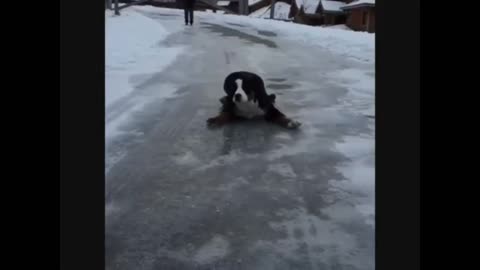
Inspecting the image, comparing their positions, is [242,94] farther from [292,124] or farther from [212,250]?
[212,250]

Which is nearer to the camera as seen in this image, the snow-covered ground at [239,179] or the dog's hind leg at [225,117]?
the snow-covered ground at [239,179]

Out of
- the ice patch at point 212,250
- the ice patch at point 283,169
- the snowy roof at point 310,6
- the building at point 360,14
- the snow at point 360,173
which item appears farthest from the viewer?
the snowy roof at point 310,6

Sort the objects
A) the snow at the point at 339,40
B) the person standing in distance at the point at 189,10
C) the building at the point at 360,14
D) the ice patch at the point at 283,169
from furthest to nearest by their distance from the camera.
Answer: the building at the point at 360,14, the person standing in distance at the point at 189,10, the snow at the point at 339,40, the ice patch at the point at 283,169

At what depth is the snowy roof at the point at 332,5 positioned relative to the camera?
35806 mm

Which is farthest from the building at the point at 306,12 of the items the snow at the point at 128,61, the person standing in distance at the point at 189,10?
the snow at the point at 128,61

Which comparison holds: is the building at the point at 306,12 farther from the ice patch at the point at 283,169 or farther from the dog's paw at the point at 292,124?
the ice patch at the point at 283,169

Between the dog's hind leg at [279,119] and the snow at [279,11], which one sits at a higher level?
the snow at [279,11]

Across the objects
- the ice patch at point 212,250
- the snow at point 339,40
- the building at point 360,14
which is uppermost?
the building at point 360,14

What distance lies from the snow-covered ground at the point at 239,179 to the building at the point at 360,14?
71.7 feet

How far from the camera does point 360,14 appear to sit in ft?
102

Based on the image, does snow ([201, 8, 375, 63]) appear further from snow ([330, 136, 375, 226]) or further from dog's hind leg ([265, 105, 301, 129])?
snow ([330, 136, 375, 226])

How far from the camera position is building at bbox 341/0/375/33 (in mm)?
28675

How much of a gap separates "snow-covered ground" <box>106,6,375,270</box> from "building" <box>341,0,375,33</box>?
21846mm
